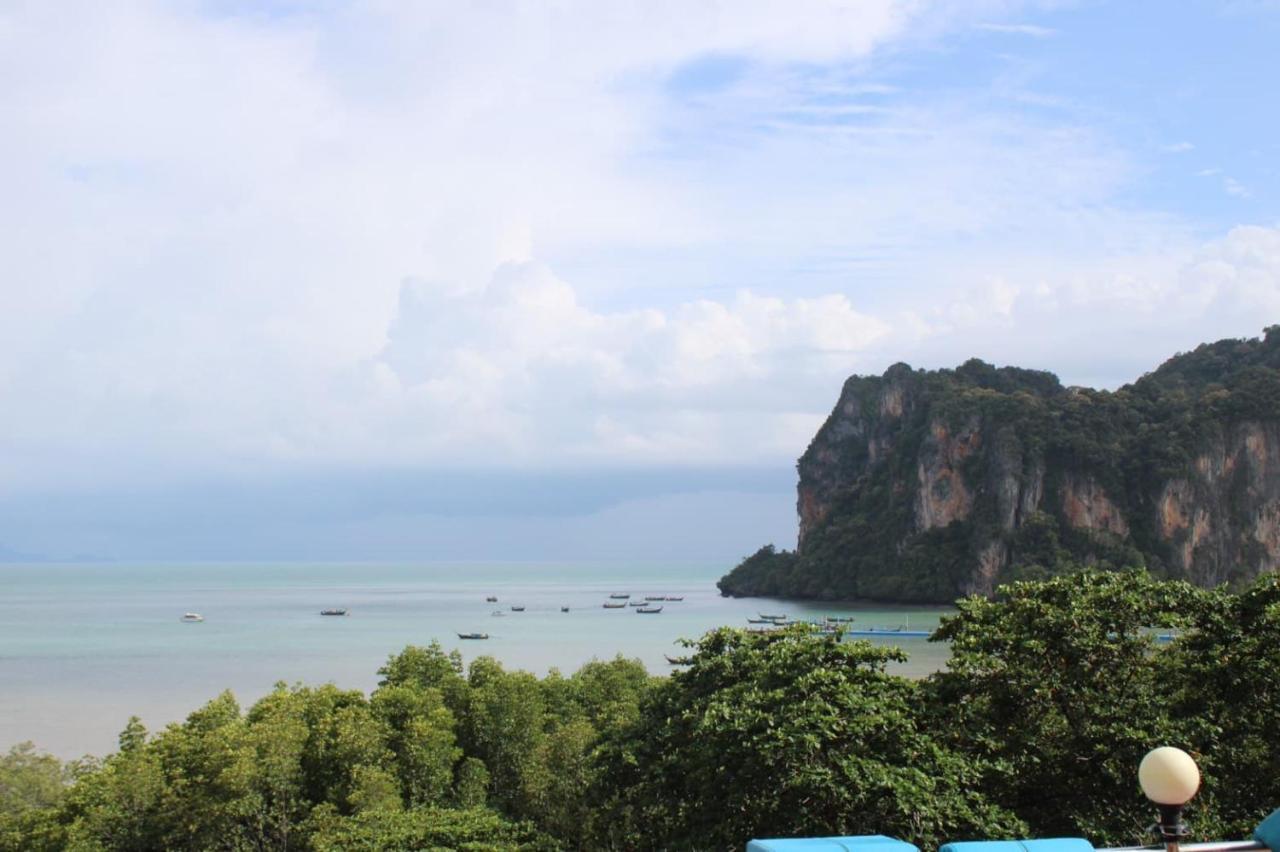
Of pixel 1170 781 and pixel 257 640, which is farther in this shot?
pixel 257 640

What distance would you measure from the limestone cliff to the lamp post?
2352 inches

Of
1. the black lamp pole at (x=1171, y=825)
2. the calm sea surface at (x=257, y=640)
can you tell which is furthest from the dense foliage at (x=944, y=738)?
the calm sea surface at (x=257, y=640)

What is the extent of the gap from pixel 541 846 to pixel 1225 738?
237 inches

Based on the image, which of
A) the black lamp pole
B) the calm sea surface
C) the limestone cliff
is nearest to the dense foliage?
the black lamp pole

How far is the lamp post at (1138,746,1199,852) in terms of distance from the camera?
451cm

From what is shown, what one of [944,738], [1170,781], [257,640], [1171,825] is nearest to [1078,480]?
[257,640]

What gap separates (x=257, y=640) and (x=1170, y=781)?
5449 centimetres

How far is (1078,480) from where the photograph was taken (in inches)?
2704

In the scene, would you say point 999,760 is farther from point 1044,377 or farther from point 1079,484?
point 1044,377

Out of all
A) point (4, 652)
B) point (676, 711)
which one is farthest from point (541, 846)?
point (4, 652)

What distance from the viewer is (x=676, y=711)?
1098cm

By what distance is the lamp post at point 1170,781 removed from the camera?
4.51 meters

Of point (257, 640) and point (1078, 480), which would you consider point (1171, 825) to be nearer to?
point (257, 640)

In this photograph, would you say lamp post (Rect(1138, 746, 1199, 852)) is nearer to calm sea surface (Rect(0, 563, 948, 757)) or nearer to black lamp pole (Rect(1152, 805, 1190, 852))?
black lamp pole (Rect(1152, 805, 1190, 852))
